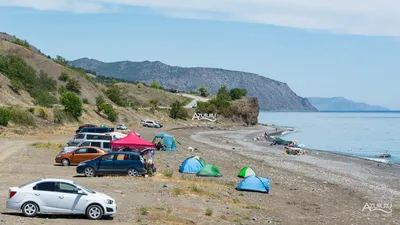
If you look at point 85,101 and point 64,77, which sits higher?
point 64,77

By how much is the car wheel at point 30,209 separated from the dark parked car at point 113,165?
11.0 metres

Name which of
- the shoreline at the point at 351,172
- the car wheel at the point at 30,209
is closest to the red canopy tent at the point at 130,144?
the shoreline at the point at 351,172

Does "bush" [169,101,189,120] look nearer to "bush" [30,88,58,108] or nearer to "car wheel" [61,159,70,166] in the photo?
"bush" [30,88,58,108]

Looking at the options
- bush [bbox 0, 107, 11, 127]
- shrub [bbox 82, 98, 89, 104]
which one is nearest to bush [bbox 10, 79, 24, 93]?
shrub [bbox 82, 98, 89, 104]

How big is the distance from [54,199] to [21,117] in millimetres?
46226

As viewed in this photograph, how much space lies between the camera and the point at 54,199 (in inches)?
712

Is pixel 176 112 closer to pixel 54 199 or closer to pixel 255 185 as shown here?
pixel 255 185

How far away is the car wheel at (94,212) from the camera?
60.4ft

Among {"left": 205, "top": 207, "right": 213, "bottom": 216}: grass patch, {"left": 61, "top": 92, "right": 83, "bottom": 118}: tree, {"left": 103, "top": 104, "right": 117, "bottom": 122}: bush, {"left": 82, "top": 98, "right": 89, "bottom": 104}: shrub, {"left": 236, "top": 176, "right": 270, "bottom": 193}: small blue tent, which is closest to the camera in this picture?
{"left": 205, "top": 207, "right": 213, "bottom": 216}: grass patch

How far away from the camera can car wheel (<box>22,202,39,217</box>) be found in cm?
1800

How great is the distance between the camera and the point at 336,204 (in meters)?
27.6

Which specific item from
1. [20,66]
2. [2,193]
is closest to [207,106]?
[20,66]

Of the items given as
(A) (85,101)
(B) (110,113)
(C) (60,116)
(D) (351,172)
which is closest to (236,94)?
(A) (85,101)

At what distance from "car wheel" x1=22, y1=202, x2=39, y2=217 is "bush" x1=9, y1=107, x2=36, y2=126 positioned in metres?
44.7
